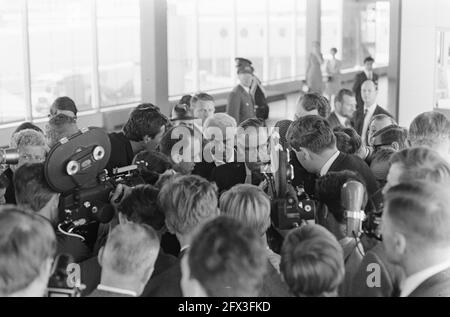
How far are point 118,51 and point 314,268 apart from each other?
36.4ft

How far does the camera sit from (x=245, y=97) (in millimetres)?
9203

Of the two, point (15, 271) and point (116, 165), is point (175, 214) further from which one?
point (116, 165)

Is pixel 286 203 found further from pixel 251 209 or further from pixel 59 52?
pixel 59 52

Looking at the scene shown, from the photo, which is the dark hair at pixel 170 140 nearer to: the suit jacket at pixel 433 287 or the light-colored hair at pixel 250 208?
the light-colored hair at pixel 250 208

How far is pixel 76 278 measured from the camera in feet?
9.96

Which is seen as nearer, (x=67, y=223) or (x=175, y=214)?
(x=175, y=214)

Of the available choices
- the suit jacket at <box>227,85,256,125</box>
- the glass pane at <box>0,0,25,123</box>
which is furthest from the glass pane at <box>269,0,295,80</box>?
the suit jacket at <box>227,85,256,125</box>

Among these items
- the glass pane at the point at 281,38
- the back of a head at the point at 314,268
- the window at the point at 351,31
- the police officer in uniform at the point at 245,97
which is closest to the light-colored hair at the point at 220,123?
the back of a head at the point at 314,268

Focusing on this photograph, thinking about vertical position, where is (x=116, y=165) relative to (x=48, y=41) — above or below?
below

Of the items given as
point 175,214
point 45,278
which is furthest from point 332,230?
Answer: point 45,278

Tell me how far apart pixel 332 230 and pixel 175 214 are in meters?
0.84

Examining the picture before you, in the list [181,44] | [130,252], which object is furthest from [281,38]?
[130,252]
